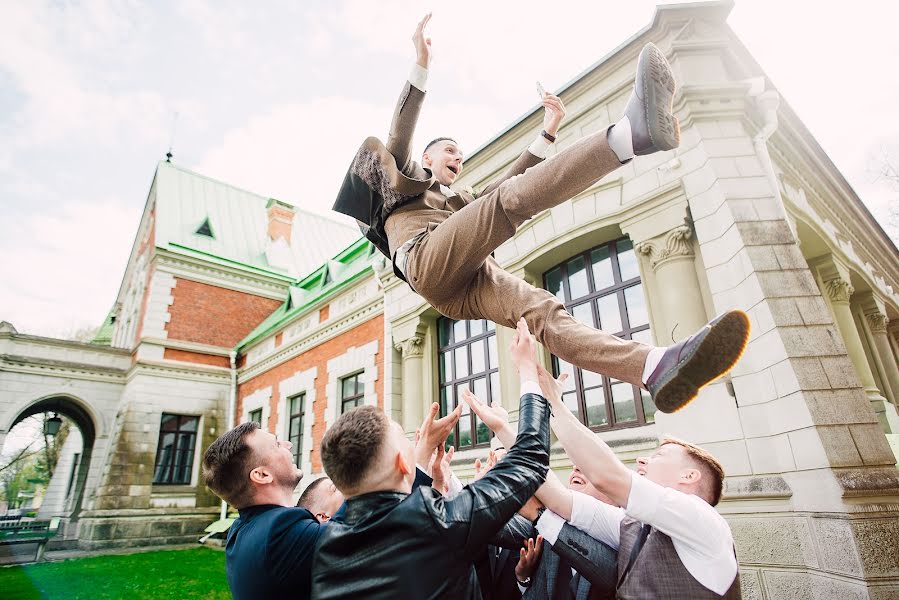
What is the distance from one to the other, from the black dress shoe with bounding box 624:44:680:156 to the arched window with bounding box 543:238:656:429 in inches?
160

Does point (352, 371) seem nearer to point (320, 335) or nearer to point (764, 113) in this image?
point (320, 335)

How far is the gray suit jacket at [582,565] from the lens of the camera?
1.91 metres

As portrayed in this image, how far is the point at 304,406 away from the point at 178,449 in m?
5.33

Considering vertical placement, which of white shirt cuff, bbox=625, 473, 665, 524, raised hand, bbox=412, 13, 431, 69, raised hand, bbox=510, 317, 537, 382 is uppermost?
raised hand, bbox=412, 13, 431, 69

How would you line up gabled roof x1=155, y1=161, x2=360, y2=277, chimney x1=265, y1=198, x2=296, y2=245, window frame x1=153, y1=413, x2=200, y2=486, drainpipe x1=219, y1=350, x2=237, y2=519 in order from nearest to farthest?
window frame x1=153, y1=413, x2=200, y2=486, drainpipe x1=219, y1=350, x2=237, y2=519, gabled roof x1=155, y1=161, x2=360, y2=277, chimney x1=265, y1=198, x2=296, y2=245

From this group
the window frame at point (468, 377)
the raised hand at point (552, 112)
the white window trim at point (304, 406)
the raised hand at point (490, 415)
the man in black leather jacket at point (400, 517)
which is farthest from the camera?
the white window trim at point (304, 406)

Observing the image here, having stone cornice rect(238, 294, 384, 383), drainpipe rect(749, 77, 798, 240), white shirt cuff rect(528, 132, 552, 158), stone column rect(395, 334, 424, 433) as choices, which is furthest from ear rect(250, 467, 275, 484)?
stone cornice rect(238, 294, 384, 383)

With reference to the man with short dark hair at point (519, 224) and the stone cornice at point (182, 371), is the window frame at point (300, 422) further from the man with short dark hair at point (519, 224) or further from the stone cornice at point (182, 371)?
the man with short dark hair at point (519, 224)

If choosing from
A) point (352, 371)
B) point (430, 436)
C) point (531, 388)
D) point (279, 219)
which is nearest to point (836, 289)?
point (531, 388)

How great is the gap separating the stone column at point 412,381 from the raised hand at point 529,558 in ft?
21.5

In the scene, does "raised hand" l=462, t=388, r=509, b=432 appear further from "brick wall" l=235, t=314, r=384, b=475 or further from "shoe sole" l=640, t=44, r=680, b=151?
"brick wall" l=235, t=314, r=384, b=475

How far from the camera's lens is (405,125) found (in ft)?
8.28

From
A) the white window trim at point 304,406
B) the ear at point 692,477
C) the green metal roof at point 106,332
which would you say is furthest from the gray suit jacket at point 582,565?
the green metal roof at point 106,332

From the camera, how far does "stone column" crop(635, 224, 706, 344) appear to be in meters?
5.32
